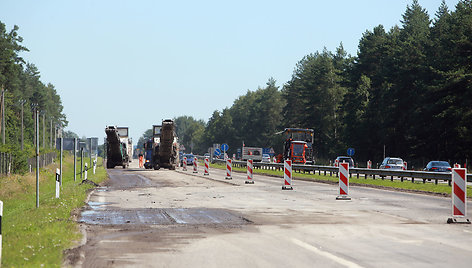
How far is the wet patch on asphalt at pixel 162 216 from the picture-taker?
14375 millimetres

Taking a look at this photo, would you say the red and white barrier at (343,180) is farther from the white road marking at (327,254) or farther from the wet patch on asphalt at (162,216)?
the white road marking at (327,254)

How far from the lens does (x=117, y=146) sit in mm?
65000

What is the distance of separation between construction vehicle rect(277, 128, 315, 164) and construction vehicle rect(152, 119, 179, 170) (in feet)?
33.7

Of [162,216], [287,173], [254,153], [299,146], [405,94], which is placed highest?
[405,94]

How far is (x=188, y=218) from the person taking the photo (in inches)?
603

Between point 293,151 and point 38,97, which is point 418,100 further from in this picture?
point 38,97

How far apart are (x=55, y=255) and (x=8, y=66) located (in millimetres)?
86939

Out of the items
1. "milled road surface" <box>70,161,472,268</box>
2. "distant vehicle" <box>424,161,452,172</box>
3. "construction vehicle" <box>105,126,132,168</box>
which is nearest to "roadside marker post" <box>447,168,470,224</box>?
"milled road surface" <box>70,161,472,268</box>

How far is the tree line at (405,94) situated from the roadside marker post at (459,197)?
41.2 m

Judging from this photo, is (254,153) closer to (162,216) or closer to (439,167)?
(439,167)

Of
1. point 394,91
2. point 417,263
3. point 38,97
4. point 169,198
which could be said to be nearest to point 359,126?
point 394,91

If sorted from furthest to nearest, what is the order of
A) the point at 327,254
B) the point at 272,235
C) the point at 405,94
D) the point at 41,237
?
the point at 405,94 → the point at 272,235 → the point at 41,237 → the point at 327,254

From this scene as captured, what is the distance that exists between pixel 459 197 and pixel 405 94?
5815 cm

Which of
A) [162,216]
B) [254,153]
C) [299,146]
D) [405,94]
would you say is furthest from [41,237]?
[254,153]
